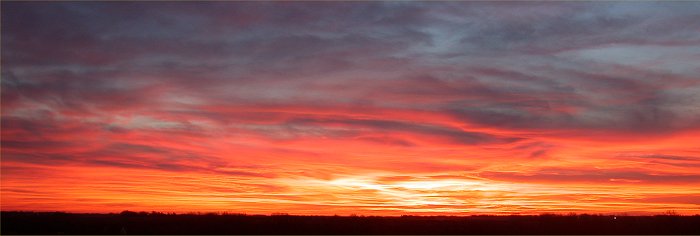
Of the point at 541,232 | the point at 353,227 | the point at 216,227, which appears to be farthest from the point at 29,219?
the point at 541,232

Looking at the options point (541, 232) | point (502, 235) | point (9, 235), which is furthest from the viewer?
point (541, 232)

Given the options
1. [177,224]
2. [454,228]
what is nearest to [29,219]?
[177,224]

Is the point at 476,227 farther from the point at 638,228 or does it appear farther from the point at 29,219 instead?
the point at 29,219

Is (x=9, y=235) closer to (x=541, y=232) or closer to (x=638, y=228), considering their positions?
(x=541, y=232)

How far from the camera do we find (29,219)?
52906 mm

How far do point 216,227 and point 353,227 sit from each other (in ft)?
35.1

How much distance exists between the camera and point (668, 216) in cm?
6388

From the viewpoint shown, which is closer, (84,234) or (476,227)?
(84,234)

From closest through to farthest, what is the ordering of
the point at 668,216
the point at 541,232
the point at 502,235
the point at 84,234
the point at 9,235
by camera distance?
the point at 9,235
the point at 84,234
the point at 502,235
the point at 541,232
the point at 668,216

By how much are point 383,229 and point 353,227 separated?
239 cm

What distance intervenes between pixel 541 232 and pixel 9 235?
120 ft

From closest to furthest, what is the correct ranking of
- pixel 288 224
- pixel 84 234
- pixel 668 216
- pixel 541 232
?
pixel 84 234 → pixel 541 232 → pixel 288 224 → pixel 668 216

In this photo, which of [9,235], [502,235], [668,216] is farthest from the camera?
[668,216]

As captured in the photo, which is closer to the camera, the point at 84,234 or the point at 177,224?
the point at 84,234
